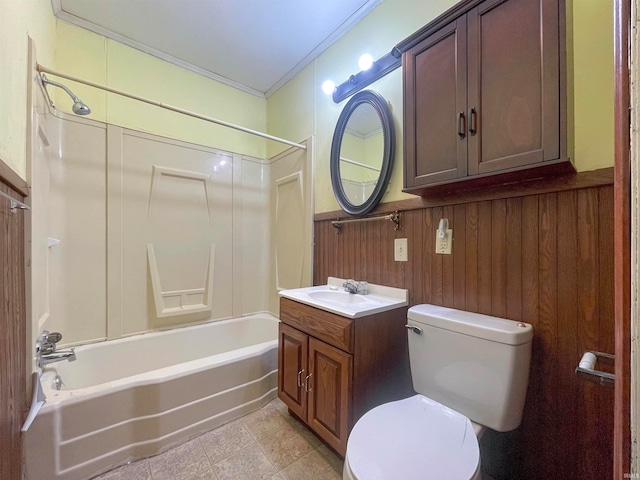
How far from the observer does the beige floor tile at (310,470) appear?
127 cm

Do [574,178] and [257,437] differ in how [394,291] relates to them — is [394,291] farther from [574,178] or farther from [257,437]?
[257,437]

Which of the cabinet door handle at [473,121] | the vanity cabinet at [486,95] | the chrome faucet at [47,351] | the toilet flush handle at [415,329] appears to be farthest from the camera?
the chrome faucet at [47,351]

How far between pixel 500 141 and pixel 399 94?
76 centimetres

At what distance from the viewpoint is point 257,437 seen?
59.7 inches

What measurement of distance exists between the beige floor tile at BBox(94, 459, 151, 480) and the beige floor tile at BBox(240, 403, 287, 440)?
0.51 metres

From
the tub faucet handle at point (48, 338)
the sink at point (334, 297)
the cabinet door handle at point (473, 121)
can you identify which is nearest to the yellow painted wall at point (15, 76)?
the tub faucet handle at point (48, 338)

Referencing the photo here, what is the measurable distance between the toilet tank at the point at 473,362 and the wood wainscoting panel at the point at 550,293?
0.40 feet

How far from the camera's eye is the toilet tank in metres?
0.97

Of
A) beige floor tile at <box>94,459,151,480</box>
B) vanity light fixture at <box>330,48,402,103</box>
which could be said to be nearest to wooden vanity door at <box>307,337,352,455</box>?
beige floor tile at <box>94,459,151,480</box>

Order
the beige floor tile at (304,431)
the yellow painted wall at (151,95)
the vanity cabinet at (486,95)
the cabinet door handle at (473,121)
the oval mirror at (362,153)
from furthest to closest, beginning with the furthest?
1. the yellow painted wall at (151,95)
2. the oval mirror at (362,153)
3. the beige floor tile at (304,431)
4. the cabinet door handle at (473,121)
5. the vanity cabinet at (486,95)

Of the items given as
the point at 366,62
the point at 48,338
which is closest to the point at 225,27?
the point at 366,62

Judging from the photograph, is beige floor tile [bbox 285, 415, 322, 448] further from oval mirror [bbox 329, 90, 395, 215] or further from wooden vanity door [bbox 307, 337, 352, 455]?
oval mirror [bbox 329, 90, 395, 215]

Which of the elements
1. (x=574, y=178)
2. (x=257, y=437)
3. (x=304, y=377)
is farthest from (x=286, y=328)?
(x=574, y=178)

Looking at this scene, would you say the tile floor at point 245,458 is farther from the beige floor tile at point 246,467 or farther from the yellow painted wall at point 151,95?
the yellow painted wall at point 151,95
